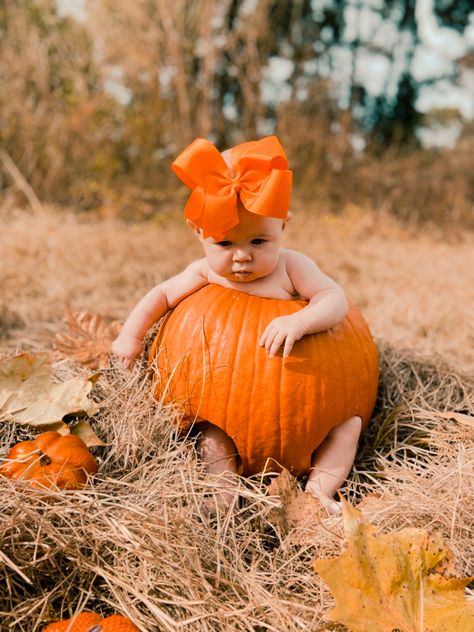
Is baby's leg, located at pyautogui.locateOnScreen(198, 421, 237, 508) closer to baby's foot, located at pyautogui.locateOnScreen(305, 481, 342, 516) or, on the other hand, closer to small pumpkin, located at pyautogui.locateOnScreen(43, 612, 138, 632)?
baby's foot, located at pyautogui.locateOnScreen(305, 481, 342, 516)

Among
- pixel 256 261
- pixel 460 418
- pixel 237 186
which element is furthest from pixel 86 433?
pixel 460 418

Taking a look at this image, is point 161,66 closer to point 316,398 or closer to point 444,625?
point 316,398

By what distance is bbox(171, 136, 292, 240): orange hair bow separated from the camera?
181cm

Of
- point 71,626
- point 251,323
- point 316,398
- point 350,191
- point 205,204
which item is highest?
point 205,204

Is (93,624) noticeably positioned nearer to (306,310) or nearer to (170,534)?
(170,534)

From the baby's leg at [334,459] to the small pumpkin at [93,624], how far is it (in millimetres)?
757

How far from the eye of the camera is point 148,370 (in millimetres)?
2119

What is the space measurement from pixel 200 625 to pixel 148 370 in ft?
3.09

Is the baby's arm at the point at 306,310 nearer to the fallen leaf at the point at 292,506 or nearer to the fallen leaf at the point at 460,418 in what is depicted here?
the fallen leaf at the point at 292,506

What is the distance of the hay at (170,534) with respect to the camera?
1.40 meters

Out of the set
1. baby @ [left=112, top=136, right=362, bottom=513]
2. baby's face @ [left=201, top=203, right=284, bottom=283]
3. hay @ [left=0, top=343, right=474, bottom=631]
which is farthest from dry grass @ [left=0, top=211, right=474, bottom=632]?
baby's face @ [left=201, top=203, right=284, bottom=283]

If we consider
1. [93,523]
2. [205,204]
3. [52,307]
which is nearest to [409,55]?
[52,307]

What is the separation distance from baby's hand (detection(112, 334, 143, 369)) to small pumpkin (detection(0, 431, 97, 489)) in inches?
19.1

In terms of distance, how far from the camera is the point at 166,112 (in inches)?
333
